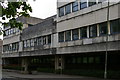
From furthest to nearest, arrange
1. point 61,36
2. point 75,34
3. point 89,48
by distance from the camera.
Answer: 1. point 61,36
2. point 75,34
3. point 89,48

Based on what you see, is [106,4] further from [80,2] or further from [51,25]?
[51,25]

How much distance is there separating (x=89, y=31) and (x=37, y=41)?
14.3 meters

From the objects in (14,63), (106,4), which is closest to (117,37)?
(106,4)

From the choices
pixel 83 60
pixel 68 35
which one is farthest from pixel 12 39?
pixel 83 60

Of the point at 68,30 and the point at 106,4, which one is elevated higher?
→ the point at 106,4

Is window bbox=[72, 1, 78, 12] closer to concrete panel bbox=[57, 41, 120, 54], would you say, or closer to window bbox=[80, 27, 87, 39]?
window bbox=[80, 27, 87, 39]

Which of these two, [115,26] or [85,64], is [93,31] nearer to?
[115,26]

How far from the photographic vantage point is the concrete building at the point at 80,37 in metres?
22.8

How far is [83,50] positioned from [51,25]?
9.29 meters

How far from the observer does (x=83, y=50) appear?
2581 cm

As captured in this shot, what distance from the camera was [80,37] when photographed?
2730 cm

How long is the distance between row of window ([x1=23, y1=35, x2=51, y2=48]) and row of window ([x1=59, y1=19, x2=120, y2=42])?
428cm

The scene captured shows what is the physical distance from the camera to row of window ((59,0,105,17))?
25.6 metres

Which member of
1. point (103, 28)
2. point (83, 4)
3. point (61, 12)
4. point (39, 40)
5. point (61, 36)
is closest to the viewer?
point (103, 28)
